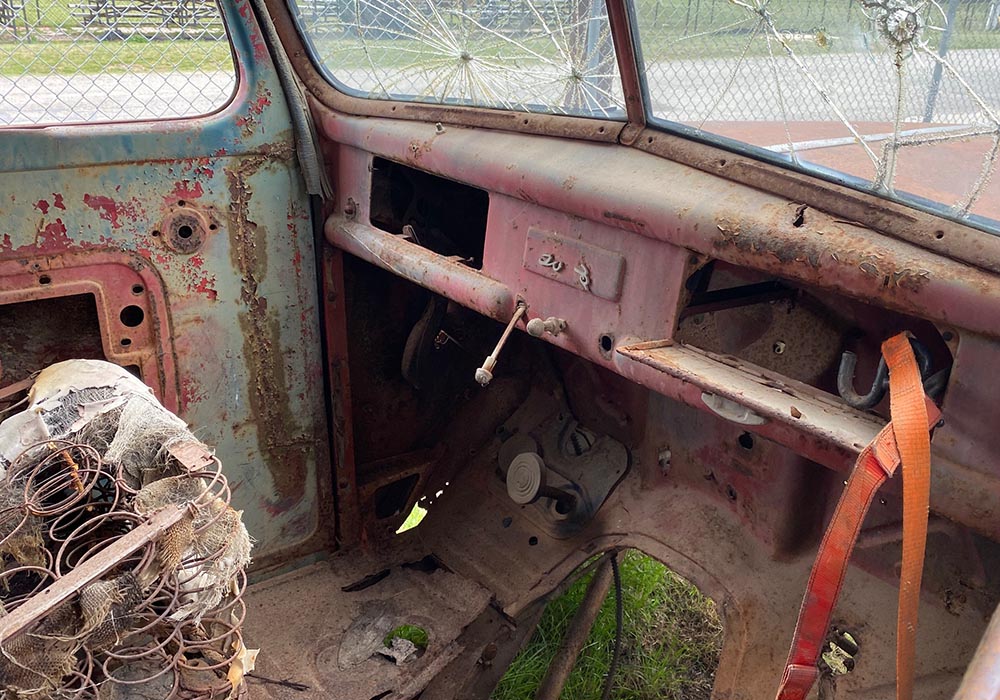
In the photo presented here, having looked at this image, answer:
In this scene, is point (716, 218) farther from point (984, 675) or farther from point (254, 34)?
point (254, 34)

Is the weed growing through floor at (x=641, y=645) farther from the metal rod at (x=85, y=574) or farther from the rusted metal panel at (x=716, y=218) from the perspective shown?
the metal rod at (x=85, y=574)

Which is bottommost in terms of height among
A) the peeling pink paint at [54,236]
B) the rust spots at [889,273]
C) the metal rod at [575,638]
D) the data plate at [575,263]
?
the metal rod at [575,638]

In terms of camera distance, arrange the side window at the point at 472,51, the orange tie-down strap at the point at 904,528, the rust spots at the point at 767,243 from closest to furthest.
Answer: the orange tie-down strap at the point at 904,528, the rust spots at the point at 767,243, the side window at the point at 472,51

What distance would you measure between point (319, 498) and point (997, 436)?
6.26ft

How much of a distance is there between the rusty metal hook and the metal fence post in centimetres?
33

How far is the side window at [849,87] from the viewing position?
1204mm

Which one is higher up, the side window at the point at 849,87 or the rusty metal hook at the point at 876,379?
the side window at the point at 849,87

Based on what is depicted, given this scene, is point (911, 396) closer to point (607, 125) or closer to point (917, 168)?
point (917, 168)

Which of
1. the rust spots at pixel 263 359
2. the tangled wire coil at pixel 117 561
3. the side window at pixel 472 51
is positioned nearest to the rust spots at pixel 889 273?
the side window at pixel 472 51

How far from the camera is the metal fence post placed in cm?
120

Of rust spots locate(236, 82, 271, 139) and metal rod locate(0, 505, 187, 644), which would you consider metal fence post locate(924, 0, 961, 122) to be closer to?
metal rod locate(0, 505, 187, 644)

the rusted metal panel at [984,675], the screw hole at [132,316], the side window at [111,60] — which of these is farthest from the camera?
the screw hole at [132,316]

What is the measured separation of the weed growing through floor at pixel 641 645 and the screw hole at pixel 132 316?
1.46m

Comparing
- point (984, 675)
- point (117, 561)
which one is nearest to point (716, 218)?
point (984, 675)
